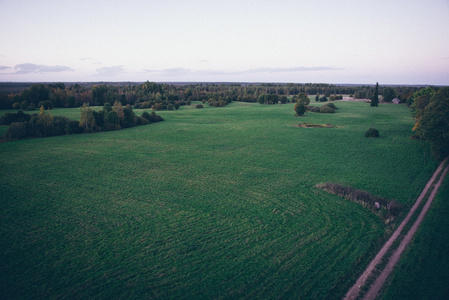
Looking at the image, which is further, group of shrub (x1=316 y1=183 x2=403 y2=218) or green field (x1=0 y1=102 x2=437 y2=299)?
group of shrub (x1=316 y1=183 x2=403 y2=218)

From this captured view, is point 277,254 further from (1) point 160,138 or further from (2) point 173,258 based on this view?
(1) point 160,138

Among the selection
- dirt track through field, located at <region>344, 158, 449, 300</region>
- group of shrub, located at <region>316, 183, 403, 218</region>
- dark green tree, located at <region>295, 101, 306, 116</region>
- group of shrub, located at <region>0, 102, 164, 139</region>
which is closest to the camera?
dirt track through field, located at <region>344, 158, 449, 300</region>

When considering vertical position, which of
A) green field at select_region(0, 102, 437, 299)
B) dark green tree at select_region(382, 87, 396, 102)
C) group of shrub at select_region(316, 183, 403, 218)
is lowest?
green field at select_region(0, 102, 437, 299)

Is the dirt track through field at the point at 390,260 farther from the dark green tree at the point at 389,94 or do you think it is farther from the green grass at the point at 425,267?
the dark green tree at the point at 389,94

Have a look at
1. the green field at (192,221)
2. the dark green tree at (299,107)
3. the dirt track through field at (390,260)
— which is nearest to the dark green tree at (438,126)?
the green field at (192,221)

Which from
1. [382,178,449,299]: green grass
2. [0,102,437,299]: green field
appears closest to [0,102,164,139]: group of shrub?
[0,102,437,299]: green field

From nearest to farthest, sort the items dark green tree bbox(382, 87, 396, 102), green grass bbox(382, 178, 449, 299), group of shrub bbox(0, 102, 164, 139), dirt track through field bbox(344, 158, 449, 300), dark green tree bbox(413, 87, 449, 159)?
green grass bbox(382, 178, 449, 299) < dirt track through field bbox(344, 158, 449, 300) < dark green tree bbox(413, 87, 449, 159) < group of shrub bbox(0, 102, 164, 139) < dark green tree bbox(382, 87, 396, 102)

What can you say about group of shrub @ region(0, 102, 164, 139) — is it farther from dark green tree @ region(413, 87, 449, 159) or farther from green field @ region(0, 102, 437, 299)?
dark green tree @ region(413, 87, 449, 159)

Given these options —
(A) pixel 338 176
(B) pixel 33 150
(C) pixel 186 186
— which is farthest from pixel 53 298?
(B) pixel 33 150
